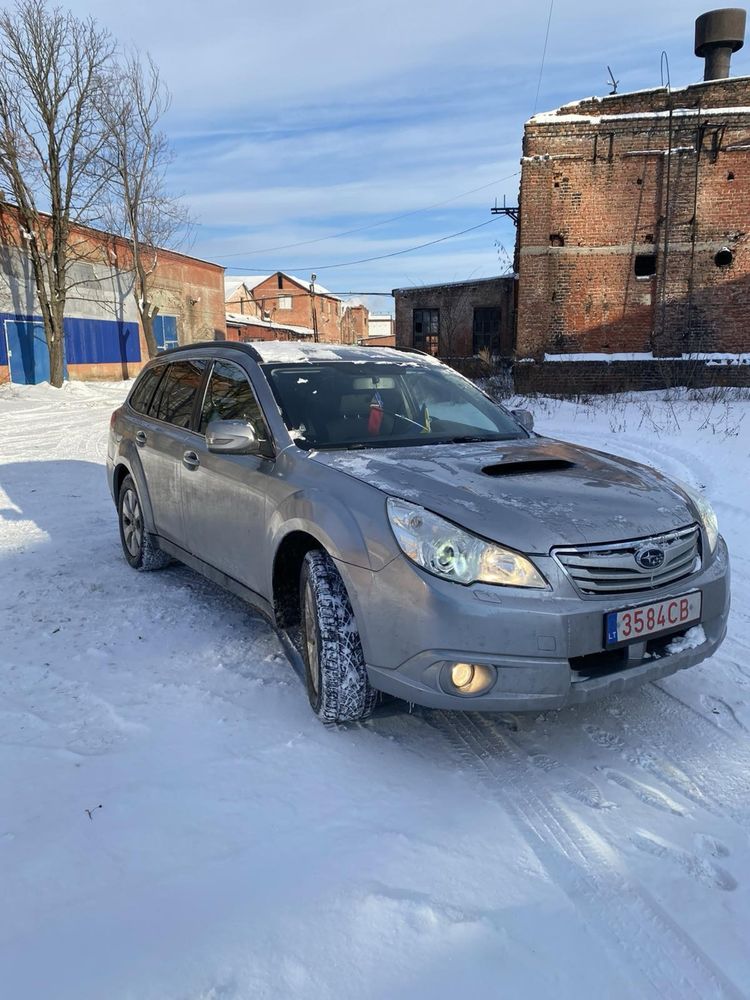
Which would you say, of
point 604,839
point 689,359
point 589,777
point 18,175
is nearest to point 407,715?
point 589,777

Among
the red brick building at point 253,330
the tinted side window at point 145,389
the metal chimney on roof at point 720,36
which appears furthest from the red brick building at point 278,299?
the tinted side window at point 145,389

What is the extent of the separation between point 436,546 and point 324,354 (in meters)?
2.05

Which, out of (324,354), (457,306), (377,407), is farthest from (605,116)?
(377,407)

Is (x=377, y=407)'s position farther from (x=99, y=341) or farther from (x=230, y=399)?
(x=99, y=341)

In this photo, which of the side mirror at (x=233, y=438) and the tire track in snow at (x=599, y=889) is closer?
the tire track in snow at (x=599, y=889)

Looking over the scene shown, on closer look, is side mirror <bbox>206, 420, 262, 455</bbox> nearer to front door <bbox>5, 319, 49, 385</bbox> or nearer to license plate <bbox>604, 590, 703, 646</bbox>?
license plate <bbox>604, 590, 703, 646</bbox>

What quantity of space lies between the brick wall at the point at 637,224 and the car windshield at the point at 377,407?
14544 mm

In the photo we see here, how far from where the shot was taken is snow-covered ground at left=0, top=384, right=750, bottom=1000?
188 cm

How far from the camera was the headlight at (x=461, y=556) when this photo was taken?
100 inches

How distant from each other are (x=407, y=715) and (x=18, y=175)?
953 inches

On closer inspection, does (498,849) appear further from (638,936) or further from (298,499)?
(298,499)

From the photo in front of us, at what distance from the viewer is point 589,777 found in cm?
269

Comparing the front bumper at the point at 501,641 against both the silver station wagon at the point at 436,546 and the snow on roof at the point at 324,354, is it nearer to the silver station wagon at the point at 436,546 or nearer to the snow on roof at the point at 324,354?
the silver station wagon at the point at 436,546

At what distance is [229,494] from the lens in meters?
3.80
